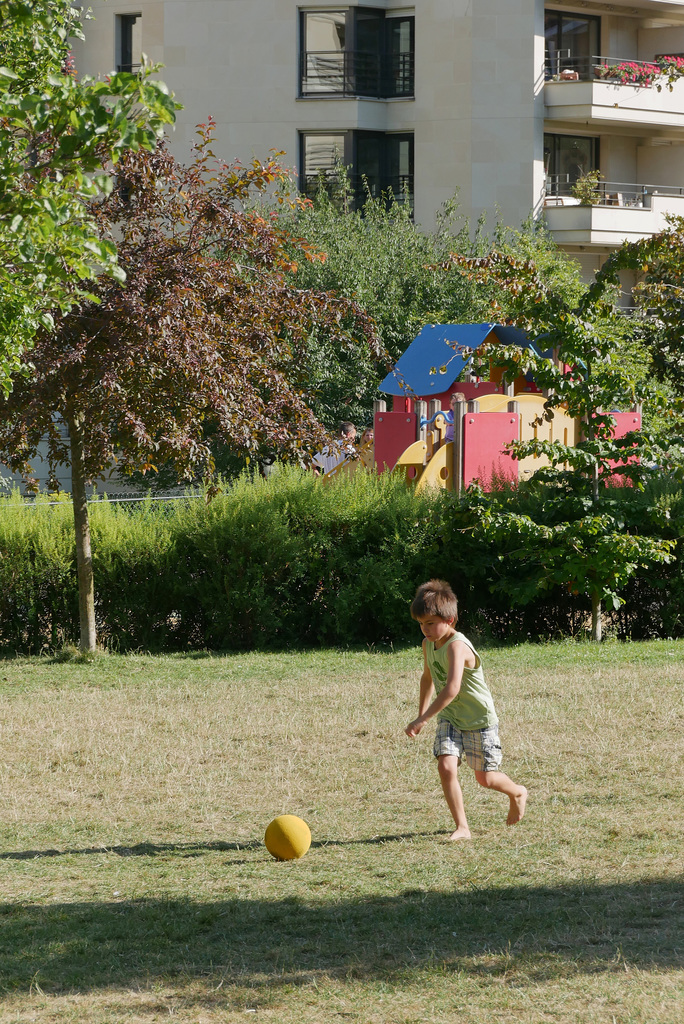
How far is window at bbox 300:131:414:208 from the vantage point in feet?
103

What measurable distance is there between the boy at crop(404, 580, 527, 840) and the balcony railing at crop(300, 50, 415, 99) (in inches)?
1090

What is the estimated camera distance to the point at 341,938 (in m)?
4.66

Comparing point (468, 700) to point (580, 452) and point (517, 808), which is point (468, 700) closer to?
point (517, 808)

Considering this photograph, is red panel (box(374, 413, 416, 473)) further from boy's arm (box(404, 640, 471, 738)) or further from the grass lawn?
boy's arm (box(404, 640, 471, 738))

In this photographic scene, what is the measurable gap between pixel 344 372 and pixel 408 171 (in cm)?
1246

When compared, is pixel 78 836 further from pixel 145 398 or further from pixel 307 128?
pixel 307 128

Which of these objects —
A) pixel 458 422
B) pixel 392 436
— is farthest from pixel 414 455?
pixel 392 436

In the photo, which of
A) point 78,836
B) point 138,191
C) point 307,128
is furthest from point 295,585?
point 307,128

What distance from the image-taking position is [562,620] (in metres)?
12.6

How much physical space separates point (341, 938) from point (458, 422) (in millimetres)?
9753

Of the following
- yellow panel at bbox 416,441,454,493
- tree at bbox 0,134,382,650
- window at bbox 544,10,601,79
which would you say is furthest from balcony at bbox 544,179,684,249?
tree at bbox 0,134,382,650

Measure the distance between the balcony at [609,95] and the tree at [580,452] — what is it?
20.3 meters

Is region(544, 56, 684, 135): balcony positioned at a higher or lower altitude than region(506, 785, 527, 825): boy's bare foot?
higher

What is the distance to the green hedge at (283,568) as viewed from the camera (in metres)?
12.0
